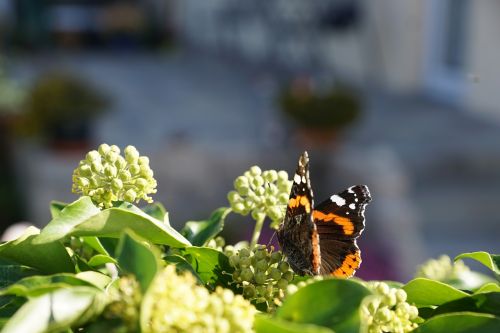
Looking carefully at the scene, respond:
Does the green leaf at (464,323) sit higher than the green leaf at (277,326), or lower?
lower

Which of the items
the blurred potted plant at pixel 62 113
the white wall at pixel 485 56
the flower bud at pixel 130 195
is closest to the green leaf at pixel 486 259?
the flower bud at pixel 130 195

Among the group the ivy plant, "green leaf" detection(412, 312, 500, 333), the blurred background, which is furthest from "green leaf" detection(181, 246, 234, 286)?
the blurred background

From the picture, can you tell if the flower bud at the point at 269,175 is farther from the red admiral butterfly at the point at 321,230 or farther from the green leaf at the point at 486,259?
the green leaf at the point at 486,259

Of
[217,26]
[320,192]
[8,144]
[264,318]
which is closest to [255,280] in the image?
[264,318]

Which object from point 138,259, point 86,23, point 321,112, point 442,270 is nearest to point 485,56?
point 321,112

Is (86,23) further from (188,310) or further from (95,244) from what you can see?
(188,310)
